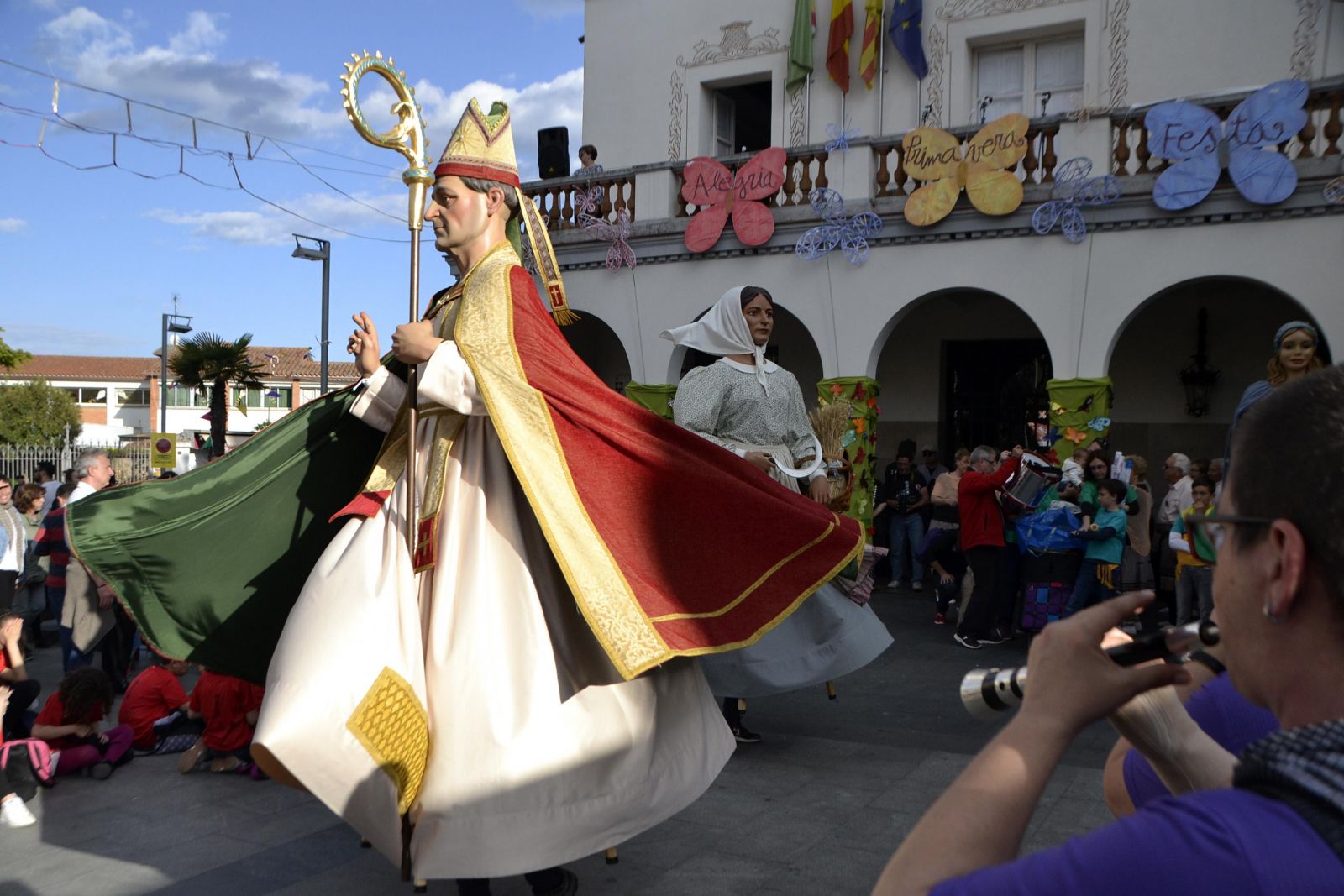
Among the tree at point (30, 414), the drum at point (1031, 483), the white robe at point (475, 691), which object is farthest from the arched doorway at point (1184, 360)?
the tree at point (30, 414)

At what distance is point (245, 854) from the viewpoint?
434 cm

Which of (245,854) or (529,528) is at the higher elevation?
(529,528)

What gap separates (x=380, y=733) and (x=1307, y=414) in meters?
2.58

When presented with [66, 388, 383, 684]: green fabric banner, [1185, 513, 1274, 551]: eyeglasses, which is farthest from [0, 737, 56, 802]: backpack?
[1185, 513, 1274, 551]: eyeglasses

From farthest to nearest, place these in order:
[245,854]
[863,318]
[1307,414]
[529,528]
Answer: [863,318], [245,854], [529,528], [1307,414]

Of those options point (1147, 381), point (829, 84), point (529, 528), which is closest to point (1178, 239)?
point (1147, 381)

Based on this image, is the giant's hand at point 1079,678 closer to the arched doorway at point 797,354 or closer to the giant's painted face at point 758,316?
the giant's painted face at point 758,316

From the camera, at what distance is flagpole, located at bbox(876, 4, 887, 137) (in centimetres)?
1455

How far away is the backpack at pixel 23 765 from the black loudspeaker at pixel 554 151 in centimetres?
1224

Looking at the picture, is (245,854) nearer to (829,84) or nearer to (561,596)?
(561,596)

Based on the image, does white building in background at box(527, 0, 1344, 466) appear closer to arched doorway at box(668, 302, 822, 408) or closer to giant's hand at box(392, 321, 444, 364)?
arched doorway at box(668, 302, 822, 408)

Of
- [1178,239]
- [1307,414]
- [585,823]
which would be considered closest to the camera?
[1307,414]

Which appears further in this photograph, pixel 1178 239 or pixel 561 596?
pixel 1178 239

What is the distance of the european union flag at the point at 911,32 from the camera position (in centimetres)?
1431
